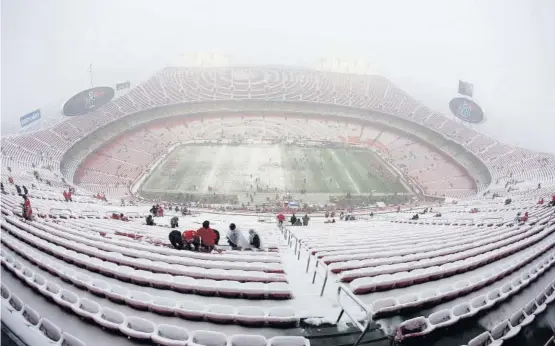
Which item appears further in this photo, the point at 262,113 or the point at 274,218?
the point at 262,113

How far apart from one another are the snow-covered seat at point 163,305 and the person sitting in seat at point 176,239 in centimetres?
304

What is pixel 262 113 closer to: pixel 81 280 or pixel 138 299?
pixel 81 280

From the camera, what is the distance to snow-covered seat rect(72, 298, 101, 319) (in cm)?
489

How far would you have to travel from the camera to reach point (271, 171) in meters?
34.3

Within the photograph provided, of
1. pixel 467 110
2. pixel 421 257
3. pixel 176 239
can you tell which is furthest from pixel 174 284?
pixel 467 110

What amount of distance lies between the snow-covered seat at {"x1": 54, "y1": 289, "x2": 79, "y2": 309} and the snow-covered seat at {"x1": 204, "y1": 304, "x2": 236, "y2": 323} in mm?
1966

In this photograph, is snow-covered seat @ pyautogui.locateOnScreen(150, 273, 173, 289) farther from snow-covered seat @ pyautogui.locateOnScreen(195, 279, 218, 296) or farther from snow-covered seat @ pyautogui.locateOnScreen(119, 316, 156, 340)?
snow-covered seat @ pyautogui.locateOnScreen(119, 316, 156, 340)

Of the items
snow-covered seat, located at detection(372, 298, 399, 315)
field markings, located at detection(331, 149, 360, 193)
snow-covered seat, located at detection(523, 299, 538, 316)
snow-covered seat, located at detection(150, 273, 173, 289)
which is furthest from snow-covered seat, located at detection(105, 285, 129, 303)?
field markings, located at detection(331, 149, 360, 193)

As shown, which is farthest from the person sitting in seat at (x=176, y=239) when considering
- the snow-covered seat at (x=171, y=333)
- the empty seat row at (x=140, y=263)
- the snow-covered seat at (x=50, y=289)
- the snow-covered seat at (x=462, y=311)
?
the snow-covered seat at (x=462, y=311)

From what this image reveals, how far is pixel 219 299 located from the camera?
18.7 feet

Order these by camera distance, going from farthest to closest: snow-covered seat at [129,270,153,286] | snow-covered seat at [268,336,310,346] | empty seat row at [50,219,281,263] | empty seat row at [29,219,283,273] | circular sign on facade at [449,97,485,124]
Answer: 1. circular sign on facade at [449,97,485,124]
2. empty seat row at [50,219,281,263]
3. empty seat row at [29,219,283,273]
4. snow-covered seat at [129,270,153,286]
5. snow-covered seat at [268,336,310,346]

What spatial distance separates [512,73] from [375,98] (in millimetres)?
20198

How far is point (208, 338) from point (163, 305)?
1143 mm

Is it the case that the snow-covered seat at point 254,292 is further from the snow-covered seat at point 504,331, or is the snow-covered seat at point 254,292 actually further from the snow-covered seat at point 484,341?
the snow-covered seat at point 504,331
